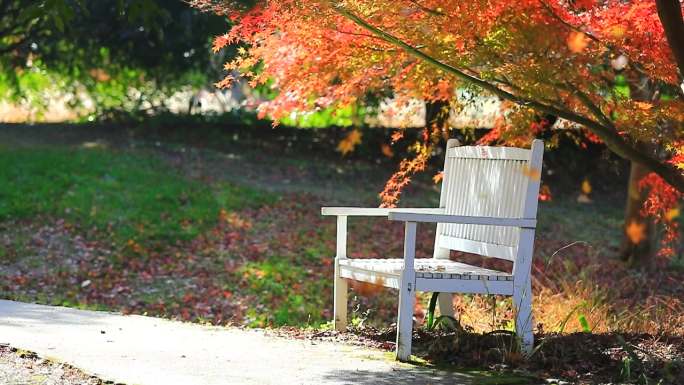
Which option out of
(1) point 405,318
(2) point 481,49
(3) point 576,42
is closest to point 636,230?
(3) point 576,42

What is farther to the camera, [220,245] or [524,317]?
[220,245]

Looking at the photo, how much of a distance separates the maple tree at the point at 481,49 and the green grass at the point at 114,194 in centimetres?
532

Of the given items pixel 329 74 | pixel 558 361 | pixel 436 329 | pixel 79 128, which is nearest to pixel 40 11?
pixel 329 74

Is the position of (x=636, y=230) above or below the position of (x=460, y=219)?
below

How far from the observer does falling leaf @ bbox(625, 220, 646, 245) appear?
1107 cm

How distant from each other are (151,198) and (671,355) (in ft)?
25.5

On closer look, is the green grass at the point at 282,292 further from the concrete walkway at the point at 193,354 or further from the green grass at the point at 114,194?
the concrete walkway at the point at 193,354

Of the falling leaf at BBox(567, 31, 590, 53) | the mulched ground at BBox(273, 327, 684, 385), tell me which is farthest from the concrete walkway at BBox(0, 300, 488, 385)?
the falling leaf at BBox(567, 31, 590, 53)

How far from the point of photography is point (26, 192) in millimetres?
11727

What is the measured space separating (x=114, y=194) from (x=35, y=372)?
7538 mm

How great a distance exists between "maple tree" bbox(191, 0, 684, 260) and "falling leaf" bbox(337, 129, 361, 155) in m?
9.04

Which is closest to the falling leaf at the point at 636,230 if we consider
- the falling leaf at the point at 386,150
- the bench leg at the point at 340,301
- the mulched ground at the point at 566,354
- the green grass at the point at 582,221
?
the green grass at the point at 582,221

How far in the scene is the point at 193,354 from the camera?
509 centimetres

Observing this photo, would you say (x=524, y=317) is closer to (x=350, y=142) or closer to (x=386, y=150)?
(x=386, y=150)
